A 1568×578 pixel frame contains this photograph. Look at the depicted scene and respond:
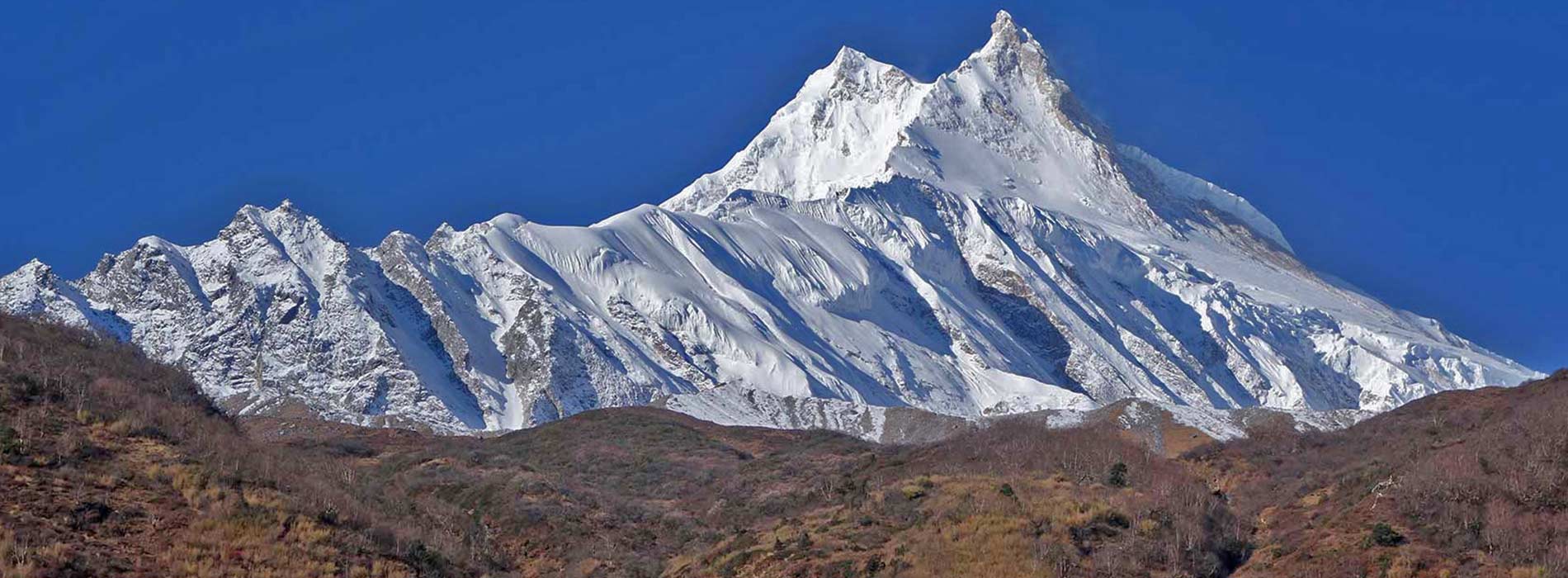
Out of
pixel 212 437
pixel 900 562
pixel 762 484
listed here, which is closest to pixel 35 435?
pixel 212 437

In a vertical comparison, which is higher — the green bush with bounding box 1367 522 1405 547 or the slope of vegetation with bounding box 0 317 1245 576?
the slope of vegetation with bounding box 0 317 1245 576

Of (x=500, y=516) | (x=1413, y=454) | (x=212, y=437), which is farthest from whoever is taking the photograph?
(x=500, y=516)

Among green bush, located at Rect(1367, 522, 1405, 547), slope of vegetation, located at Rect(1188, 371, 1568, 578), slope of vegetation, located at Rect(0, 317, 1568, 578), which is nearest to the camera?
slope of vegetation, located at Rect(0, 317, 1568, 578)

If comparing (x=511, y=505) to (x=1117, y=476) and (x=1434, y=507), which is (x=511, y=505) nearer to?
(x=1117, y=476)

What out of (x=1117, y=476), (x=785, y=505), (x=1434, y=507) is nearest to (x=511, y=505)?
(x=785, y=505)

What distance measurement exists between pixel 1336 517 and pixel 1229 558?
4.62m

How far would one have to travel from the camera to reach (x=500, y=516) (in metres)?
90.8

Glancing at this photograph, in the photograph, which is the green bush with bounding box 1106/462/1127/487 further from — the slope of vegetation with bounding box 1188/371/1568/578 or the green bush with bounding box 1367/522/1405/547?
the green bush with bounding box 1367/522/1405/547

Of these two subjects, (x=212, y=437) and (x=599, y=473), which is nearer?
(x=212, y=437)

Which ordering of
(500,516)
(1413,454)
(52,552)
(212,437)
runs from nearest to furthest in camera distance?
1. (52,552)
2. (212,437)
3. (1413,454)
4. (500,516)

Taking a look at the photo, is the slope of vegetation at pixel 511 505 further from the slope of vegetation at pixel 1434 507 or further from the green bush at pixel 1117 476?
the slope of vegetation at pixel 1434 507

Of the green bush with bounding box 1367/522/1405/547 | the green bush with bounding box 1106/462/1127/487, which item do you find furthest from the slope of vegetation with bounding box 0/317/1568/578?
the green bush with bounding box 1106/462/1127/487

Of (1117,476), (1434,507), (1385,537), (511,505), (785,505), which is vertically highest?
(511,505)

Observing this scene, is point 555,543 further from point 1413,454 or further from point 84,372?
point 1413,454
